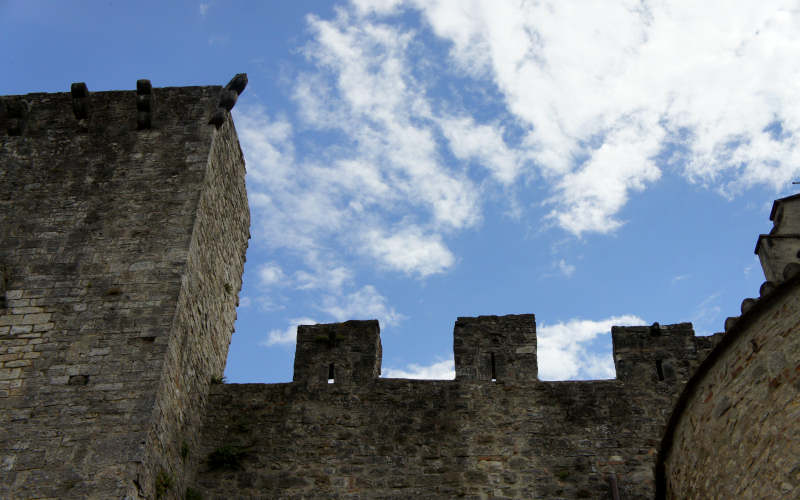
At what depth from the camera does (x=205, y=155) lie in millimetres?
9383

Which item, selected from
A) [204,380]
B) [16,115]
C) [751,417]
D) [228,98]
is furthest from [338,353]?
[16,115]

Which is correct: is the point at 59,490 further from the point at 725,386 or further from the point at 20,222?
the point at 725,386

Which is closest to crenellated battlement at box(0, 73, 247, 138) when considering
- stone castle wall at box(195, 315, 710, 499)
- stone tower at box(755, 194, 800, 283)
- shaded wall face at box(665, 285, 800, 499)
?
stone castle wall at box(195, 315, 710, 499)

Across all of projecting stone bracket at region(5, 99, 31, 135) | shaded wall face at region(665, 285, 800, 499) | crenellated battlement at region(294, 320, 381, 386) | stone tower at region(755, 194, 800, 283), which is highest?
projecting stone bracket at region(5, 99, 31, 135)

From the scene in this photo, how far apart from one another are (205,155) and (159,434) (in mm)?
3446

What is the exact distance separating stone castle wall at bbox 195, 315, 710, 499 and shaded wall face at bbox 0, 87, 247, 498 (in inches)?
56.9

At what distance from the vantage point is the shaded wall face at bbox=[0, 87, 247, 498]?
23.0ft

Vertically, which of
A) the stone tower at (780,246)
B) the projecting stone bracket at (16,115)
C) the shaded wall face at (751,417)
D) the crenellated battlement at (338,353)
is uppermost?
the projecting stone bracket at (16,115)

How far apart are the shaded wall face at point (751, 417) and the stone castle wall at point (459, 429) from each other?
1890 millimetres

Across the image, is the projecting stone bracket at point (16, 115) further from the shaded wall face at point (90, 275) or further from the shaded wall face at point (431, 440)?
the shaded wall face at point (431, 440)

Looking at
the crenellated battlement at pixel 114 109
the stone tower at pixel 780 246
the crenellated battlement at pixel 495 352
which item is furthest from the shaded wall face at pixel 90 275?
the stone tower at pixel 780 246

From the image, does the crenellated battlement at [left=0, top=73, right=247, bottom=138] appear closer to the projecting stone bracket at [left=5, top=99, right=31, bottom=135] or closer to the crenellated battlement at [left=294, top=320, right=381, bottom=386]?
the projecting stone bracket at [left=5, top=99, right=31, bottom=135]

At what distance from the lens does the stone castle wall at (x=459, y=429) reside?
796 cm

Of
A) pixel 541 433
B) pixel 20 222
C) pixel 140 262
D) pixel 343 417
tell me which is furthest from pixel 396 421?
pixel 20 222
